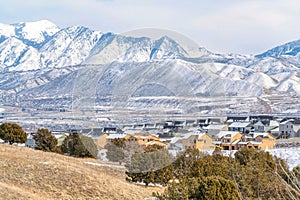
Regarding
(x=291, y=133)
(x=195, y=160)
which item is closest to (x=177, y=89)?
(x=195, y=160)

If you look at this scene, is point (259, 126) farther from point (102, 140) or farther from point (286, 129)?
point (102, 140)

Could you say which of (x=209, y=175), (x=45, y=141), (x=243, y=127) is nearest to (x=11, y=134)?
(x=45, y=141)

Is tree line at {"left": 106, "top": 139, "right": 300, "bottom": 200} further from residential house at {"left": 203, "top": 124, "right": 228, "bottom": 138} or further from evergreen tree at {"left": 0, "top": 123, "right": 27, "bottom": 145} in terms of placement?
evergreen tree at {"left": 0, "top": 123, "right": 27, "bottom": 145}

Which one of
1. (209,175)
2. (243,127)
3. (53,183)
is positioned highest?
(209,175)

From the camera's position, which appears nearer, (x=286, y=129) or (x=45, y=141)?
(x=45, y=141)

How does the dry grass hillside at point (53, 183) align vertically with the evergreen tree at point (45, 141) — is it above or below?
above

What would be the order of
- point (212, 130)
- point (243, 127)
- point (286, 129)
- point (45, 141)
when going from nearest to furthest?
point (212, 130), point (45, 141), point (286, 129), point (243, 127)

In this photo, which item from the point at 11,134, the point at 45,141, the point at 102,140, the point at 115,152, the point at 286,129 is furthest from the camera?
the point at 286,129

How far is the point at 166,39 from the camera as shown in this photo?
8258 millimetres

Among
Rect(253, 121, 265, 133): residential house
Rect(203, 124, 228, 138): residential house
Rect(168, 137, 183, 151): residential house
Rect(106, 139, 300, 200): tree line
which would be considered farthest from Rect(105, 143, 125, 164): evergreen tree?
Rect(253, 121, 265, 133): residential house

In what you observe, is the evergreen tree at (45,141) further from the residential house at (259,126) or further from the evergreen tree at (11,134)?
the residential house at (259,126)

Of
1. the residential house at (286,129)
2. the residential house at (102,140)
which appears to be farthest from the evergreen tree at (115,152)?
the residential house at (286,129)

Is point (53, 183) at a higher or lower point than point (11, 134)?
higher

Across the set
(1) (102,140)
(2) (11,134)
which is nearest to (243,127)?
(2) (11,134)
